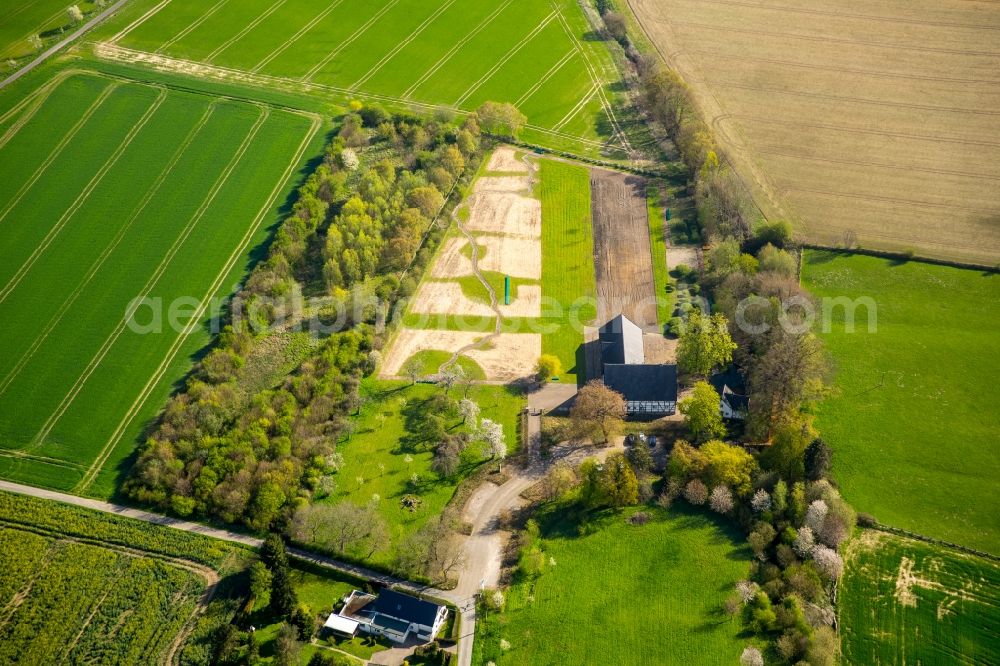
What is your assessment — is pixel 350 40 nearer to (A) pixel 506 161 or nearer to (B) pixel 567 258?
(A) pixel 506 161

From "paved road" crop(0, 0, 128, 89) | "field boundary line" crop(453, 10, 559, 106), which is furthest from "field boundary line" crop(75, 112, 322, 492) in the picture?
"paved road" crop(0, 0, 128, 89)

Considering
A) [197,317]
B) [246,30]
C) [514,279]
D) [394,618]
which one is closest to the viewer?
[394,618]

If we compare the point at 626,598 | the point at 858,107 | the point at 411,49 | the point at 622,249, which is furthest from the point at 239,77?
the point at 626,598

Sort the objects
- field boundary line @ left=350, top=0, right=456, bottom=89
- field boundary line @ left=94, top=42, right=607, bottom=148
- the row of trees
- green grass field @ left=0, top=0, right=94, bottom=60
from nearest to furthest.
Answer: the row of trees
field boundary line @ left=94, top=42, right=607, bottom=148
green grass field @ left=0, top=0, right=94, bottom=60
field boundary line @ left=350, top=0, right=456, bottom=89

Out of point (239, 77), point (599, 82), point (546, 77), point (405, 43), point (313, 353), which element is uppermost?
point (405, 43)

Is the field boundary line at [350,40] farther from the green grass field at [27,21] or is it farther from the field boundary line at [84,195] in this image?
the green grass field at [27,21]

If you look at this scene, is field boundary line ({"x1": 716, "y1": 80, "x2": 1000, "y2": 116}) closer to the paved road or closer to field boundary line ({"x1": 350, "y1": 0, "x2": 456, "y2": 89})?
field boundary line ({"x1": 350, "y1": 0, "x2": 456, "y2": 89})

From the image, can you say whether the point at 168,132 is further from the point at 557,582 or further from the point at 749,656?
the point at 749,656

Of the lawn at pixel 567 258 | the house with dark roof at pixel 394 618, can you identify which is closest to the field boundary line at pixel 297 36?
the lawn at pixel 567 258
